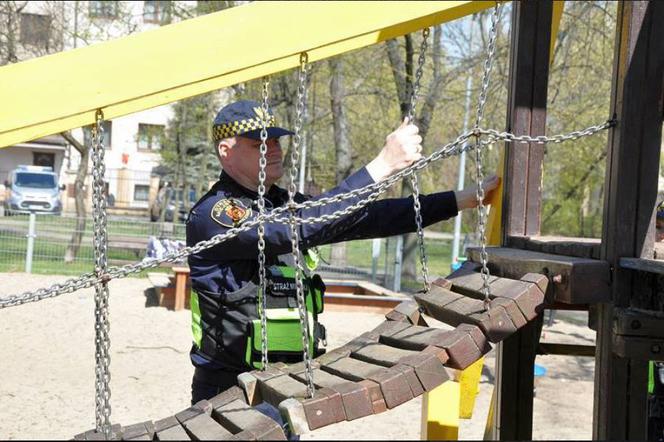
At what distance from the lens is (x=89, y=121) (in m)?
2.36

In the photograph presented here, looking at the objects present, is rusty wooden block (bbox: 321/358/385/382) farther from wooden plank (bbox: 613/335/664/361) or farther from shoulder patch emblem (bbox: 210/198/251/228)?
wooden plank (bbox: 613/335/664/361)

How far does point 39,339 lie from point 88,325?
6.69 ft

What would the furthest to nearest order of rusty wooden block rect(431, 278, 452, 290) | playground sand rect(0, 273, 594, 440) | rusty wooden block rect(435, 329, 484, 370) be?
playground sand rect(0, 273, 594, 440), rusty wooden block rect(431, 278, 452, 290), rusty wooden block rect(435, 329, 484, 370)

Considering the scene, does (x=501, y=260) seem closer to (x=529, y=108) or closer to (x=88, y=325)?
(x=529, y=108)

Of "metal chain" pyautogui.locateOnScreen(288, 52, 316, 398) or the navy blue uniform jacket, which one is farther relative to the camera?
the navy blue uniform jacket

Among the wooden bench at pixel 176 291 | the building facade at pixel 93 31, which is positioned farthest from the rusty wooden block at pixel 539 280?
the wooden bench at pixel 176 291

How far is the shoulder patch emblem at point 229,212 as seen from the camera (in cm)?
297

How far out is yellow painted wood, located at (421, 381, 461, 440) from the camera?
4652 millimetres

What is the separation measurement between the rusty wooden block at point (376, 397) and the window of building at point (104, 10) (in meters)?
14.1

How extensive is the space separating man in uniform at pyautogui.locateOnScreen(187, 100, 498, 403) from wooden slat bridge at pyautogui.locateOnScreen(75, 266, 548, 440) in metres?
0.30

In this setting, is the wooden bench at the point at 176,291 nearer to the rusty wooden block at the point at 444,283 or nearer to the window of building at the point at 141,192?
the rusty wooden block at the point at 444,283

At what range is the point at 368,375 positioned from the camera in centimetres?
249

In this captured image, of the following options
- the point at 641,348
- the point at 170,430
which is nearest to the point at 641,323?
the point at 641,348

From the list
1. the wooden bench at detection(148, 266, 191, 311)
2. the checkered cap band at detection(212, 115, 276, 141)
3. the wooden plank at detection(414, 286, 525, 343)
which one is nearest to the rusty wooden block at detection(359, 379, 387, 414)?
the wooden plank at detection(414, 286, 525, 343)
